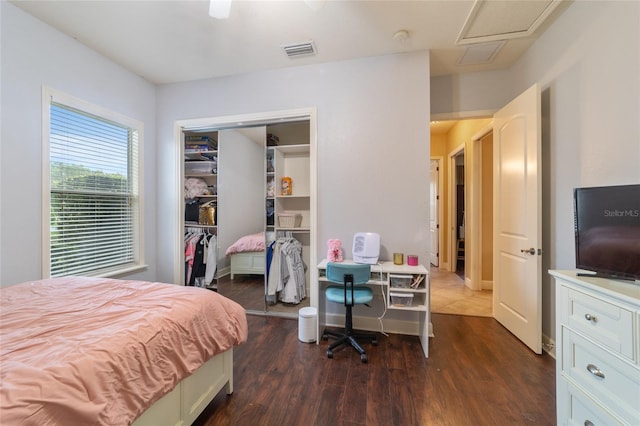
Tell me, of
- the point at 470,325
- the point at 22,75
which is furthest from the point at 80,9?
the point at 470,325

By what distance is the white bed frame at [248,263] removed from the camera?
3230 millimetres

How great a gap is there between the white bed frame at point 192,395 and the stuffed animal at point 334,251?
4.10 feet

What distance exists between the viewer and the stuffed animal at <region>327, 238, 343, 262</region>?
2592 millimetres

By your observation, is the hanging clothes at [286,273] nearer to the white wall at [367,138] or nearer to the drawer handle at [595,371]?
the white wall at [367,138]

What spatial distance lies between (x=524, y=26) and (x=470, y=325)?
2889 mm

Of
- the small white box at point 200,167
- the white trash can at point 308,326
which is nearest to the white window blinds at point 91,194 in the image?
the small white box at point 200,167

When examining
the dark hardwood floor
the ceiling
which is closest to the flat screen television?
the dark hardwood floor

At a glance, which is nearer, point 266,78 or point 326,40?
point 326,40

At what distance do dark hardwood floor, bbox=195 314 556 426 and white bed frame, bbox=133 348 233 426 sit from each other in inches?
5.5

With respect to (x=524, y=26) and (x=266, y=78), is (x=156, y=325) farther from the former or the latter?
(x=524, y=26)

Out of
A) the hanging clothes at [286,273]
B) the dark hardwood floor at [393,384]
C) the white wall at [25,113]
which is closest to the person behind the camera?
the dark hardwood floor at [393,384]

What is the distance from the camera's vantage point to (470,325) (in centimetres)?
272

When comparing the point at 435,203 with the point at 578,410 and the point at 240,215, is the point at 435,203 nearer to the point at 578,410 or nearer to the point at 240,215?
the point at 240,215

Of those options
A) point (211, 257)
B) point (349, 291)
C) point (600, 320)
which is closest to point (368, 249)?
point (349, 291)
